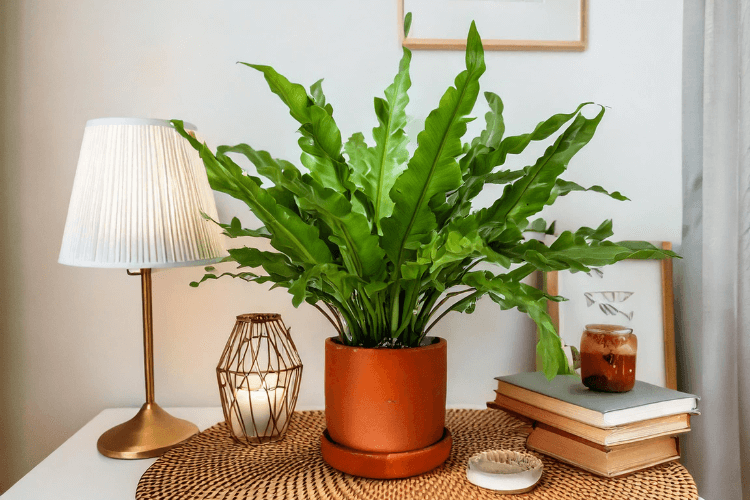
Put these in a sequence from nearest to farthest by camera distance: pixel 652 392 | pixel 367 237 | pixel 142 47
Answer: pixel 367 237
pixel 652 392
pixel 142 47

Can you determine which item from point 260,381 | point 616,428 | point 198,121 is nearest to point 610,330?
point 616,428

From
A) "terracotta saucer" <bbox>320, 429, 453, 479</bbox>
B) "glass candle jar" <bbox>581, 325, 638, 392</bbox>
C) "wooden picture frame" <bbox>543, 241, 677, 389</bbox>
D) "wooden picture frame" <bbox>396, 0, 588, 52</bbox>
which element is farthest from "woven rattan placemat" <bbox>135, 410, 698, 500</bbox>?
"wooden picture frame" <bbox>396, 0, 588, 52</bbox>

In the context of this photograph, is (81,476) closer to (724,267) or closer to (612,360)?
(612,360)

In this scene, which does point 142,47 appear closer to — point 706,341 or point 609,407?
point 609,407

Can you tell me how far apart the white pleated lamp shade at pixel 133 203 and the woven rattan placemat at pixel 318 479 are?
30 centimetres

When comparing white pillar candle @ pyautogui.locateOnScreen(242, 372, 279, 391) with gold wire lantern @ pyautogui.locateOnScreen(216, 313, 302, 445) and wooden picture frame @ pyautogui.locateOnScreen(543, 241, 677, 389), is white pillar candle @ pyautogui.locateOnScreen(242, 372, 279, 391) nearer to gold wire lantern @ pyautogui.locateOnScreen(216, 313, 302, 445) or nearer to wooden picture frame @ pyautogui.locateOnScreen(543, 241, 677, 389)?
gold wire lantern @ pyautogui.locateOnScreen(216, 313, 302, 445)

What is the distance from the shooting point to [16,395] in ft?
3.55

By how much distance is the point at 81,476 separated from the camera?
76 centimetres

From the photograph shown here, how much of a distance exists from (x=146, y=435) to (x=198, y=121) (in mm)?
614

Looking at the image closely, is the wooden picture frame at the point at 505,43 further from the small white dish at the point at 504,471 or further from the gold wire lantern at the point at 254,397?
the small white dish at the point at 504,471

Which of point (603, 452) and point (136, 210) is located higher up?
point (136, 210)

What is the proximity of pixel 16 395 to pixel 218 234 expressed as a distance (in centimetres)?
62

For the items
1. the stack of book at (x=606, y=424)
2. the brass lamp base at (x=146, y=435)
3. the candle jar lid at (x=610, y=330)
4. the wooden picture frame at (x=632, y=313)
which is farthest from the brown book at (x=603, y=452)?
the brass lamp base at (x=146, y=435)

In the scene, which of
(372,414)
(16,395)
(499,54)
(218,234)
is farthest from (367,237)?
(16,395)
